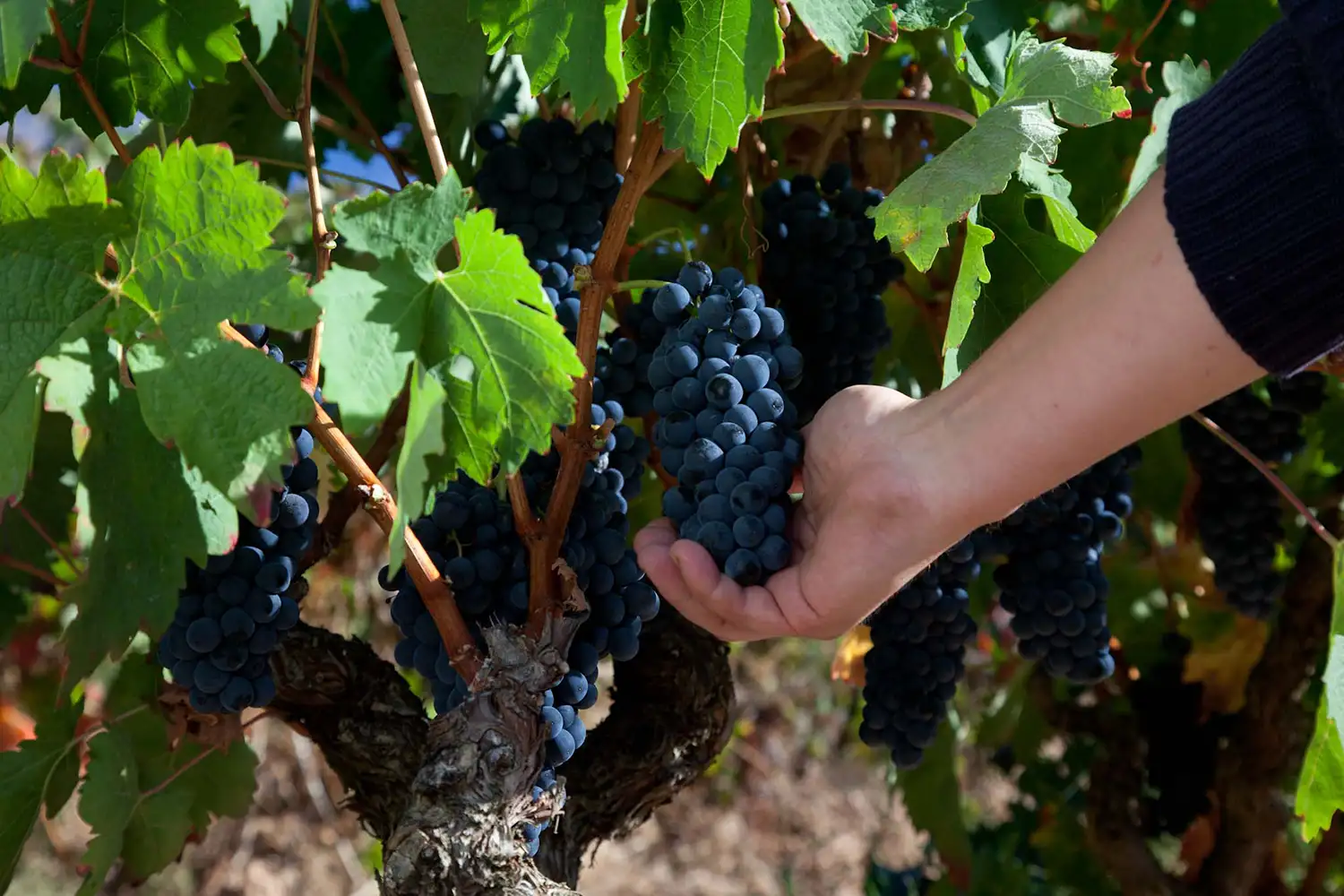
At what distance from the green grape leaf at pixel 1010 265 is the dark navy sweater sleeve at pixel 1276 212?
0.26m

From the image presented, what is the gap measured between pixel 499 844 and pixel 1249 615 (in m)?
1.14

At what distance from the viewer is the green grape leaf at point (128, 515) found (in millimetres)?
786

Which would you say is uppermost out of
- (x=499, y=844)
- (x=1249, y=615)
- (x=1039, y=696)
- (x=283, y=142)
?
(x=283, y=142)

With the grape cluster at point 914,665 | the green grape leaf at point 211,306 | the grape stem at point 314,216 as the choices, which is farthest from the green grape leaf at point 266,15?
the grape cluster at point 914,665

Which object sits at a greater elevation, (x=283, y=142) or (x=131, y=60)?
(x=131, y=60)

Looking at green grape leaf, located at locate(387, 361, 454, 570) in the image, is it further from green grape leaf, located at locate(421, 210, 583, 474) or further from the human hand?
the human hand

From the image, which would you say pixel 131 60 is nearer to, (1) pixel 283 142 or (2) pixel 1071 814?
(1) pixel 283 142

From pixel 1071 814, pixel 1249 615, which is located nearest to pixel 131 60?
pixel 1249 615

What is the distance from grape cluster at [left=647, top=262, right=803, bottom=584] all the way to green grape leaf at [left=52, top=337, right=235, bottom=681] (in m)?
0.33

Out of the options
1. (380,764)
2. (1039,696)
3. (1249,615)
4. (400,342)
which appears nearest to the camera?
(400,342)

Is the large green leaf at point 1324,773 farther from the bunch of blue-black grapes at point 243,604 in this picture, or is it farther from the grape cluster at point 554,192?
the bunch of blue-black grapes at point 243,604

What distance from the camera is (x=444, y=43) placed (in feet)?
3.67

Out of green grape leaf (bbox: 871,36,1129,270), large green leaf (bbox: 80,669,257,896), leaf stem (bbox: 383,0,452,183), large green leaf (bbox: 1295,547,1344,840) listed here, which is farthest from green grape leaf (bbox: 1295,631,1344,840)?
large green leaf (bbox: 80,669,257,896)

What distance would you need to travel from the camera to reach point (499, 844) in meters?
0.87
